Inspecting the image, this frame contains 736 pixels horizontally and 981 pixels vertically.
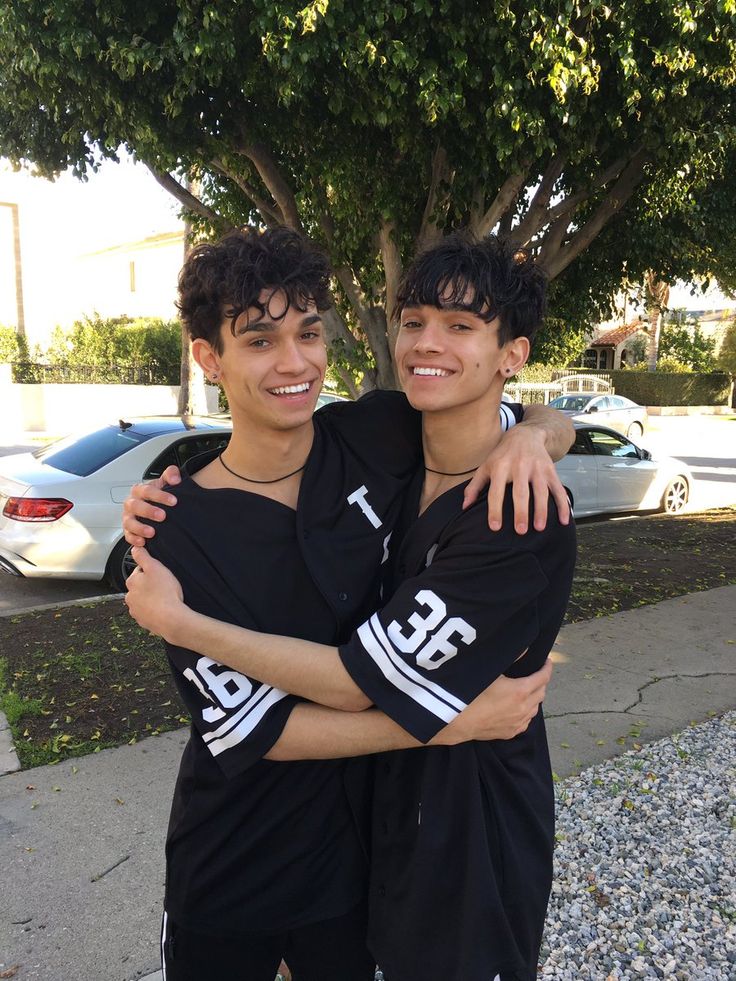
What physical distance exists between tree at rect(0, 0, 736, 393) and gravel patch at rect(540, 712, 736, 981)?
347 cm

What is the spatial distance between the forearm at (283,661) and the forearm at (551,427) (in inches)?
26.3

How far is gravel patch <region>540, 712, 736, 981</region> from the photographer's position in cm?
256

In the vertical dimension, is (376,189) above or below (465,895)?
above

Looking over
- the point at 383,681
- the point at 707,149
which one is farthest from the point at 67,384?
the point at 383,681

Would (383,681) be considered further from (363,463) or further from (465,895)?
(363,463)

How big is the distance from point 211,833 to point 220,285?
108cm

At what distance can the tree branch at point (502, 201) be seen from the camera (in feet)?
20.3

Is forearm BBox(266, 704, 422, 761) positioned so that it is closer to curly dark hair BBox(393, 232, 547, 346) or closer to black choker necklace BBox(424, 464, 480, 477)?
black choker necklace BBox(424, 464, 480, 477)

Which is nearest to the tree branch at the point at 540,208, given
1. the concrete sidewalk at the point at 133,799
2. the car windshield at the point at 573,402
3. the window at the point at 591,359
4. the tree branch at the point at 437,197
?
the tree branch at the point at 437,197

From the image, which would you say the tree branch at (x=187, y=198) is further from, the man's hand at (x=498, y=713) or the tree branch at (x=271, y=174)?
the man's hand at (x=498, y=713)

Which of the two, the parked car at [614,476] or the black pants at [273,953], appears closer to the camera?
the black pants at [273,953]

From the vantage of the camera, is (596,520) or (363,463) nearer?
(363,463)

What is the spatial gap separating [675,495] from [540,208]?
5912 mm

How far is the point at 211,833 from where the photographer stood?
5.21 feet
